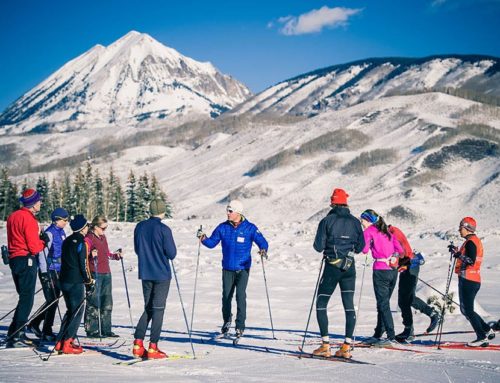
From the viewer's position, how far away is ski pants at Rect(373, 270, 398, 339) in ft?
29.9

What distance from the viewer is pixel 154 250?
7.98 metres

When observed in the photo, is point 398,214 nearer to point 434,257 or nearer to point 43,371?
point 434,257

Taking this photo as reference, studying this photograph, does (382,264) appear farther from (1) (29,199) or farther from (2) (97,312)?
(1) (29,199)

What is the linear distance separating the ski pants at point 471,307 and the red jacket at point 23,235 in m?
7.73

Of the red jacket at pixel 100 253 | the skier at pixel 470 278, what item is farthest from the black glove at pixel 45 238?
the skier at pixel 470 278

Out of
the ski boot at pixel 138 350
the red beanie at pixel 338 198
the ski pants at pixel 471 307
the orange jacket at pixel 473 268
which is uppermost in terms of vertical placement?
the red beanie at pixel 338 198

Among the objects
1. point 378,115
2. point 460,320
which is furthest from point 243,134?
point 460,320

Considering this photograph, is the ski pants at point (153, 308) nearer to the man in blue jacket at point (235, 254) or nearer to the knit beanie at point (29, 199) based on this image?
the man in blue jacket at point (235, 254)

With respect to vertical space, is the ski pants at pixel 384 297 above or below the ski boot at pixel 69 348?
above

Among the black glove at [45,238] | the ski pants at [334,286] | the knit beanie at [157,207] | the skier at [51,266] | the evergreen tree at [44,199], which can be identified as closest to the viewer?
the knit beanie at [157,207]

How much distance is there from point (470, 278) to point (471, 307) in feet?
1.70

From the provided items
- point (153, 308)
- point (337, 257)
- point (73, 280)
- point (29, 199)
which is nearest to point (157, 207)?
point (153, 308)

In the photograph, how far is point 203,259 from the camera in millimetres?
24844

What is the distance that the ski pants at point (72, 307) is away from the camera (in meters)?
8.09
